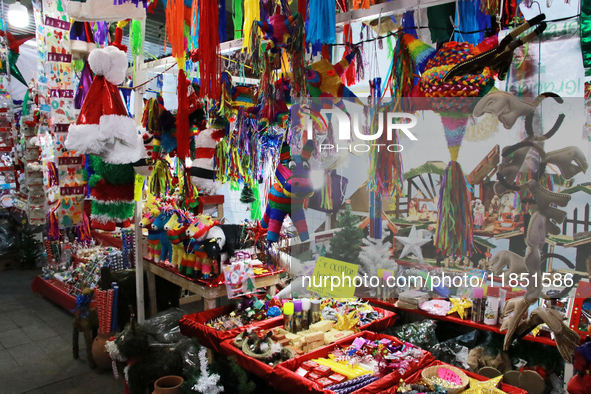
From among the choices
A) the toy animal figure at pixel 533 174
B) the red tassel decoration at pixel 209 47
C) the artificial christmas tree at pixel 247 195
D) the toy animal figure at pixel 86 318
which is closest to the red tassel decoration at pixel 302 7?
the red tassel decoration at pixel 209 47

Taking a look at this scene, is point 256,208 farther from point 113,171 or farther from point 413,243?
point 413,243

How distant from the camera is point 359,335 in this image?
7.26ft

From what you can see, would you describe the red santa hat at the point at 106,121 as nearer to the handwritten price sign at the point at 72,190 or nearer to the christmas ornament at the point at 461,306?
the handwritten price sign at the point at 72,190

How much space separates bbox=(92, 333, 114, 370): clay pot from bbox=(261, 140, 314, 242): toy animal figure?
2031mm

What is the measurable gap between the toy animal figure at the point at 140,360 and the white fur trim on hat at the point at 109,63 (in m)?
1.37

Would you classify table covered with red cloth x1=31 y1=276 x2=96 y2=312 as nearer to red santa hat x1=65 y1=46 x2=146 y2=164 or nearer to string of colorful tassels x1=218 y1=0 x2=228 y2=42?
red santa hat x1=65 y1=46 x2=146 y2=164

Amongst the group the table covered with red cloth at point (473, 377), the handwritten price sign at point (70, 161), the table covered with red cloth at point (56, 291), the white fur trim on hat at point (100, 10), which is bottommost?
the table covered with red cloth at point (56, 291)

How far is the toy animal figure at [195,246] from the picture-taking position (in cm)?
270

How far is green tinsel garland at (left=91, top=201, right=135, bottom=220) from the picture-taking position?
2.48 m

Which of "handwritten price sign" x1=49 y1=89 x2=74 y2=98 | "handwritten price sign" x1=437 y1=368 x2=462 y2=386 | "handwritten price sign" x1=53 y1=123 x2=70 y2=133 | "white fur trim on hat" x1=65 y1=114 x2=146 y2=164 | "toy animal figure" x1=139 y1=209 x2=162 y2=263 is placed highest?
"handwritten price sign" x1=49 y1=89 x2=74 y2=98

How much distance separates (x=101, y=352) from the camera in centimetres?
297

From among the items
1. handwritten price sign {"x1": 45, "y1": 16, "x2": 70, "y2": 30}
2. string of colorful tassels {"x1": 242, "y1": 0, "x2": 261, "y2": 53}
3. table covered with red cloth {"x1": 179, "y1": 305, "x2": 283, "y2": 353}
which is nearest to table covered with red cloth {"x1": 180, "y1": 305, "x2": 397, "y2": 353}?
table covered with red cloth {"x1": 179, "y1": 305, "x2": 283, "y2": 353}

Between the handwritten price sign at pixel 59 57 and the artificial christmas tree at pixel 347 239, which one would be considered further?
the handwritten price sign at pixel 59 57

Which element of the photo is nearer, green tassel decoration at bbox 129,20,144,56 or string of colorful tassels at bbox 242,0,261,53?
string of colorful tassels at bbox 242,0,261,53
